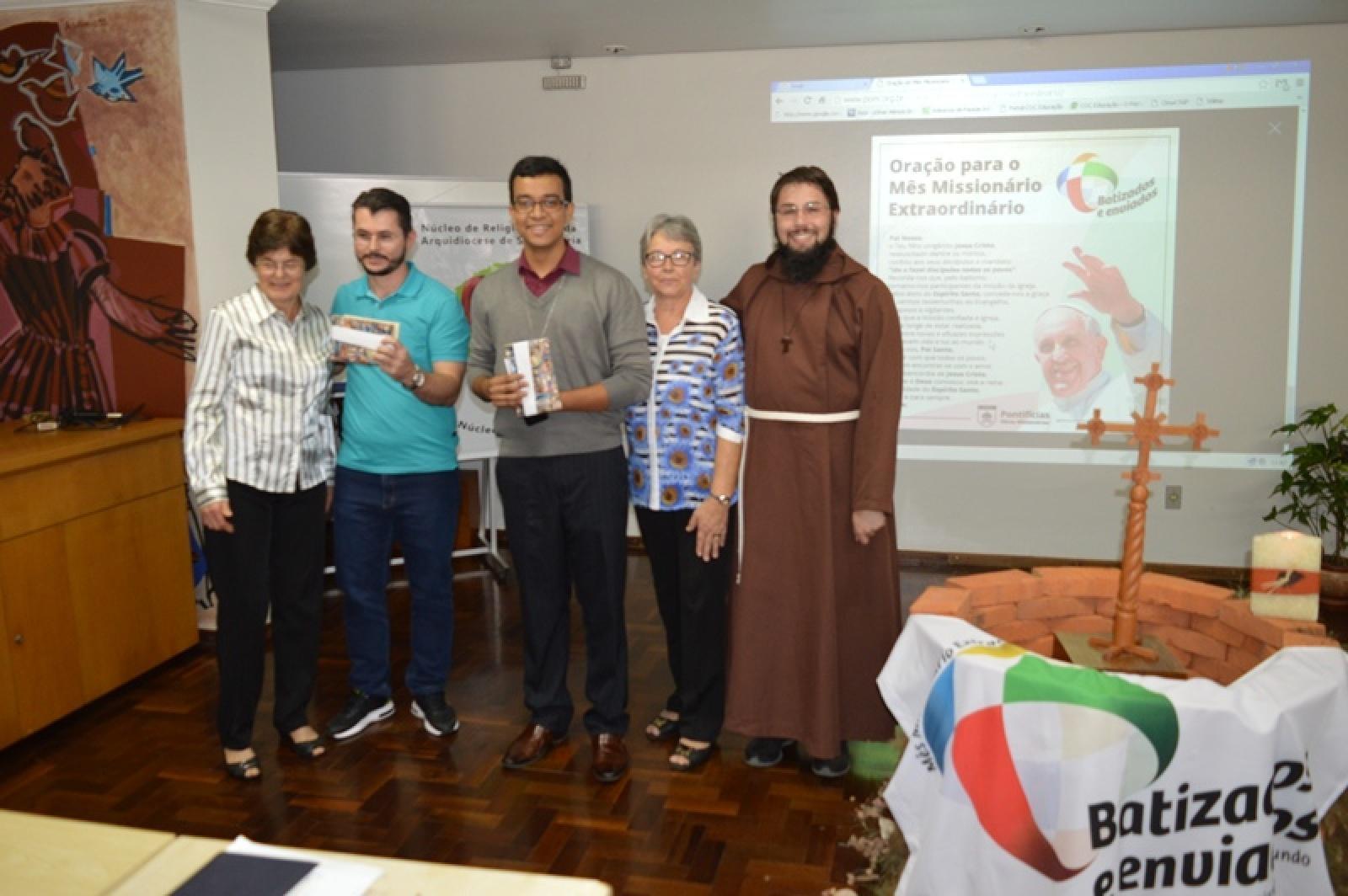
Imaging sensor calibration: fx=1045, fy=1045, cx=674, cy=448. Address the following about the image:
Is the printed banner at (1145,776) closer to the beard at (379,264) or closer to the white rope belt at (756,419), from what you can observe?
the white rope belt at (756,419)

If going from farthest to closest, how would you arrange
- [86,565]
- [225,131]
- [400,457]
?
1. [225,131]
2. [86,565]
3. [400,457]

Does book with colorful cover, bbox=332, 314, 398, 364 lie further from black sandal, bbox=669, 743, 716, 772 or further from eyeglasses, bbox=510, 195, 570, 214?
black sandal, bbox=669, 743, 716, 772

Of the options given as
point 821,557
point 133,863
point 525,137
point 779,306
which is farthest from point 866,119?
point 133,863

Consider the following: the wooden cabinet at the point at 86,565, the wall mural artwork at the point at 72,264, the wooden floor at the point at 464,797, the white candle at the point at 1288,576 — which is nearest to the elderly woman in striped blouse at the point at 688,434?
the wooden floor at the point at 464,797

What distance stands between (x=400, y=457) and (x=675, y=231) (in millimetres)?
1026

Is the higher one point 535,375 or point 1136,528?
point 535,375

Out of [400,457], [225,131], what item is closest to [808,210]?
[400,457]

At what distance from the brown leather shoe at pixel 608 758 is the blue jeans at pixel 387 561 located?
0.60 m

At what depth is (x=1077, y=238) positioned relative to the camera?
4992 mm

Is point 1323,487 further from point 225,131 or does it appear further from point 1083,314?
point 225,131

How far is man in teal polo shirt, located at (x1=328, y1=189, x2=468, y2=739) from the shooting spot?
114 inches

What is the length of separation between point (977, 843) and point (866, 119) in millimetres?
4005

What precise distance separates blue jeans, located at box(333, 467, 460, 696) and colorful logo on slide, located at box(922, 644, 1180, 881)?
68.5 inches

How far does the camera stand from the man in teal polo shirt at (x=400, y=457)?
2.91 m
